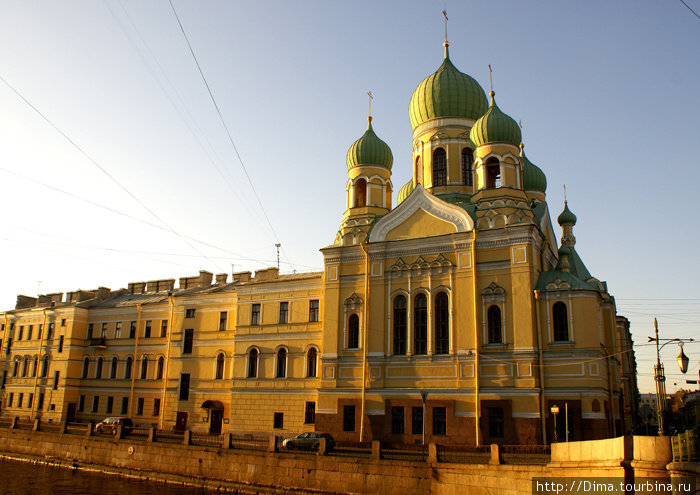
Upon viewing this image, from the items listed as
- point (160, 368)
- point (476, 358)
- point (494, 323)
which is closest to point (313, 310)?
point (476, 358)

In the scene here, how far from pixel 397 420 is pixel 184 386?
1656cm

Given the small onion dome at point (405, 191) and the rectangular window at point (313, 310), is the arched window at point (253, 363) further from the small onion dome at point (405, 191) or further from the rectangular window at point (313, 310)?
the small onion dome at point (405, 191)

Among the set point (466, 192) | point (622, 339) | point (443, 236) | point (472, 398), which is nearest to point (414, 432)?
point (472, 398)

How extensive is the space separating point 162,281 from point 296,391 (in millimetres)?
19527

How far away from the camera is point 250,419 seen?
3541 cm

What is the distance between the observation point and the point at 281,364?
35.8m

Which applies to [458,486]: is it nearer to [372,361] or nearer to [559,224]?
[372,361]

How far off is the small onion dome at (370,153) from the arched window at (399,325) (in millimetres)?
9379

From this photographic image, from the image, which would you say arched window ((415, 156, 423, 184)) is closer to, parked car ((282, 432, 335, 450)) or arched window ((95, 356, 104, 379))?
parked car ((282, 432, 335, 450))

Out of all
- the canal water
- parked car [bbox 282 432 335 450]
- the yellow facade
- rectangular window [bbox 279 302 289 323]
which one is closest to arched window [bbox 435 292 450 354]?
the yellow facade

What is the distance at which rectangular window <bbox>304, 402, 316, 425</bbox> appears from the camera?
33.8m

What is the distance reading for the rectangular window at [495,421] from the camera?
90.6 ft

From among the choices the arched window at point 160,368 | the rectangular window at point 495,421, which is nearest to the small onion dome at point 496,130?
the rectangular window at point 495,421

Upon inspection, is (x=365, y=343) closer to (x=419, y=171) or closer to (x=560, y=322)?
(x=560, y=322)
